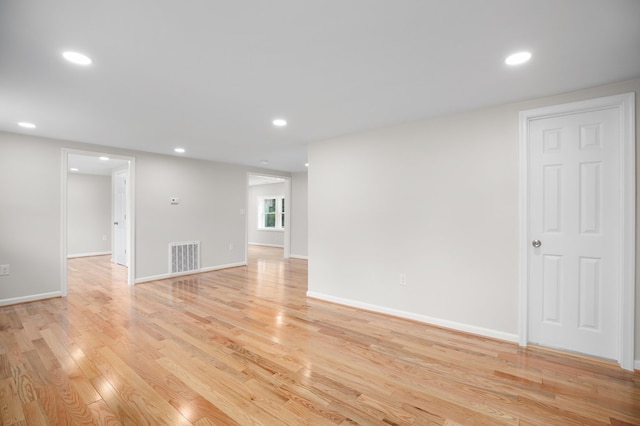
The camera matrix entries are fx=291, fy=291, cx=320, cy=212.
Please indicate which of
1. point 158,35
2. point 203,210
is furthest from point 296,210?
point 158,35

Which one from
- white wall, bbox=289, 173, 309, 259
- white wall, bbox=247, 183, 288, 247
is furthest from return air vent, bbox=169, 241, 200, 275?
white wall, bbox=247, 183, 288, 247

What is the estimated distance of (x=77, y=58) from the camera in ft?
6.60

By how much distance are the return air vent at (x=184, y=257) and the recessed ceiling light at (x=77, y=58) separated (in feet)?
13.3

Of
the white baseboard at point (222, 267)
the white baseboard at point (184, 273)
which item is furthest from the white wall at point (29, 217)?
the white baseboard at point (222, 267)

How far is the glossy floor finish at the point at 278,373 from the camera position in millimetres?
1807

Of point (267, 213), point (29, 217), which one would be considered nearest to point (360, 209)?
point (29, 217)

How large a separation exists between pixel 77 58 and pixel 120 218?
6229 millimetres

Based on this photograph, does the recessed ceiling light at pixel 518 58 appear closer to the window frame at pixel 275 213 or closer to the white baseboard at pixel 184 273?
the white baseboard at pixel 184 273

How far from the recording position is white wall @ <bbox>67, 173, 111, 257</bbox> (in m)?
7.91

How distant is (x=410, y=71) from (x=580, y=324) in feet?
8.71

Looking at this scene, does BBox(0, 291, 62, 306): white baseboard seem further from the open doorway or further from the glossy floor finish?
the open doorway

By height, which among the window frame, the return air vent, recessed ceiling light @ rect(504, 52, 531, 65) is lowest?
the return air vent

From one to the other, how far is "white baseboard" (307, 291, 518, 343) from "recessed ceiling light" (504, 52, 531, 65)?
2.41 meters

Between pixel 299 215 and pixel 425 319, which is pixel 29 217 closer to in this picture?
pixel 299 215
